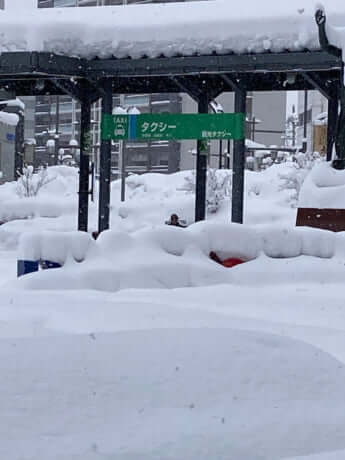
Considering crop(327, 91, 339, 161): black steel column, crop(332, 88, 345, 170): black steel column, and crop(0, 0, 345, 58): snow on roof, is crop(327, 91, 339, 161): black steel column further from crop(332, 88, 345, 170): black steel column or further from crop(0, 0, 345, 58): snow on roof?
crop(332, 88, 345, 170): black steel column

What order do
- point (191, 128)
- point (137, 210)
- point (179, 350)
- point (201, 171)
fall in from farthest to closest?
1. point (137, 210)
2. point (201, 171)
3. point (191, 128)
4. point (179, 350)

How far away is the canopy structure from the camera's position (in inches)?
516

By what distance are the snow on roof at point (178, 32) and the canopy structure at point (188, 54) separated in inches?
0.7

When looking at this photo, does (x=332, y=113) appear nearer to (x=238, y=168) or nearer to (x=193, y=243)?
(x=238, y=168)

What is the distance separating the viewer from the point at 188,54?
44.8 ft

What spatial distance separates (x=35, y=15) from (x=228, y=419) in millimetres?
13376

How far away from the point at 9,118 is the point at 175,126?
22.3m

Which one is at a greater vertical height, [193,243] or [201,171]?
[201,171]

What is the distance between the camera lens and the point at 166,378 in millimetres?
4512

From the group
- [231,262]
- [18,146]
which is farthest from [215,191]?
[231,262]

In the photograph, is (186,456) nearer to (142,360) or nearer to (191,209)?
(142,360)

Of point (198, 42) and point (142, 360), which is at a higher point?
point (198, 42)

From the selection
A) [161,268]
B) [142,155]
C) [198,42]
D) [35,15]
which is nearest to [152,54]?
[198,42]

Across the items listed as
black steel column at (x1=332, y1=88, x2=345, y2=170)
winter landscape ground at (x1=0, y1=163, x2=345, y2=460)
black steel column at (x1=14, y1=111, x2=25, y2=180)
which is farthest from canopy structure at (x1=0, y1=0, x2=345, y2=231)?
black steel column at (x1=14, y1=111, x2=25, y2=180)
